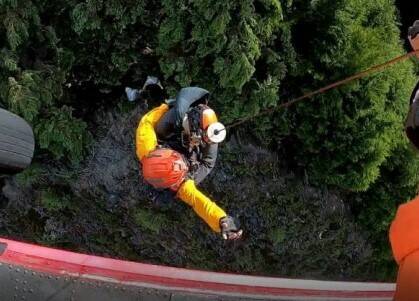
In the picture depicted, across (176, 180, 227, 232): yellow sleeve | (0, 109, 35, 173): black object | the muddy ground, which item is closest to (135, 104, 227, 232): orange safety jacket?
(176, 180, 227, 232): yellow sleeve

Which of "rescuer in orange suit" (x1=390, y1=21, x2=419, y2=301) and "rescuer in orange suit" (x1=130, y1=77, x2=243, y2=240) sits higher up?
"rescuer in orange suit" (x1=390, y1=21, x2=419, y2=301)

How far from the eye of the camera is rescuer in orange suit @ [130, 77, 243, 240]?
3.24m

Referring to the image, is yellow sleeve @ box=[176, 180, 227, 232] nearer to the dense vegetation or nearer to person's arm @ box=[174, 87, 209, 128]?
person's arm @ box=[174, 87, 209, 128]

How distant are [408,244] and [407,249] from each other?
2 cm

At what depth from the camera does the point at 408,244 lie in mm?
2059

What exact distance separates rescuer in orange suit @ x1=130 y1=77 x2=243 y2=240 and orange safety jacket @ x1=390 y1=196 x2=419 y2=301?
122 cm

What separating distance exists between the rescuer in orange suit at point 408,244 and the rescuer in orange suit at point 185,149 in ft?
3.88

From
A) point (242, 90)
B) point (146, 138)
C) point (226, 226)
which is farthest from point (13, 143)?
point (242, 90)

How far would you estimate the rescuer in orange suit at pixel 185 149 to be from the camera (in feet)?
10.6

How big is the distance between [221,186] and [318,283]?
3.15ft

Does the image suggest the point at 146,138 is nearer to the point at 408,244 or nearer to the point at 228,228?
the point at 228,228

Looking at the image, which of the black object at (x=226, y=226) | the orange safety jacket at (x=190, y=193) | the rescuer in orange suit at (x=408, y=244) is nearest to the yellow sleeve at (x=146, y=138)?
the orange safety jacket at (x=190, y=193)

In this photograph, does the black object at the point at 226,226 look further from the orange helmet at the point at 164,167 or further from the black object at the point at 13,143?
the black object at the point at 13,143

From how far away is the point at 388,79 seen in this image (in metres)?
4.15
